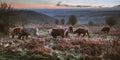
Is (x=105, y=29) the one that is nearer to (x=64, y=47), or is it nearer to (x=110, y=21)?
(x=110, y=21)

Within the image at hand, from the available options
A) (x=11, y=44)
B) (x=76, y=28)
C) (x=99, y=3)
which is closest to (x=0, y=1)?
(x=11, y=44)

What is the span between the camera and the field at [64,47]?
5.54 metres

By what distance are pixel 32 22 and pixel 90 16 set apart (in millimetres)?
1291

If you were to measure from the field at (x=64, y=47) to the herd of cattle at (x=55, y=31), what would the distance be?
3.0 inches

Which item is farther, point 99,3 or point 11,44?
point 99,3

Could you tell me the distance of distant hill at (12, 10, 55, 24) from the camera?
19.0ft

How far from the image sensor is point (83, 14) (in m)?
5.98

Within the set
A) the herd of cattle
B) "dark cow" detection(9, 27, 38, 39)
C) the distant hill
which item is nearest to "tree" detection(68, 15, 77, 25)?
the herd of cattle

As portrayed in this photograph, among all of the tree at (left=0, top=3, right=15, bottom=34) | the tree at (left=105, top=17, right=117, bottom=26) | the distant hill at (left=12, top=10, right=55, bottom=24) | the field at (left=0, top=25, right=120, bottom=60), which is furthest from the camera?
the tree at (left=105, top=17, right=117, bottom=26)

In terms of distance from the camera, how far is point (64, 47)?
18.7 ft

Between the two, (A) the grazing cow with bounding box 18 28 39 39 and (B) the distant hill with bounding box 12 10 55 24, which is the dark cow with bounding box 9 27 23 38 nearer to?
(A) the grazing cow with bounding box 18 28 39 39

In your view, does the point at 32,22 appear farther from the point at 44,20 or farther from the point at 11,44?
the point at 11,44

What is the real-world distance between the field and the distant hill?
0.50 ft

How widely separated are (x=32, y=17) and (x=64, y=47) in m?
0.94
